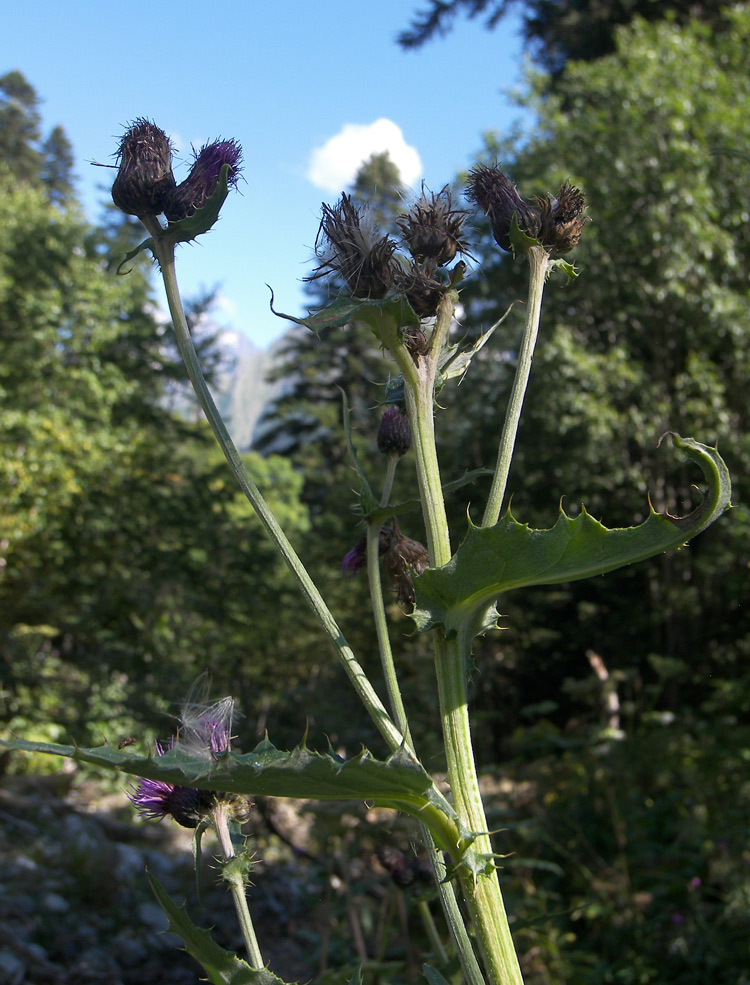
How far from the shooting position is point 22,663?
773cm

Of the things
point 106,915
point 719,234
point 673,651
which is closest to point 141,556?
point 106,915

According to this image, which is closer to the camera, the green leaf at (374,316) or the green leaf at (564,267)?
the green leaf at (374,316)

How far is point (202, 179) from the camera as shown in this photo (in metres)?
1.27

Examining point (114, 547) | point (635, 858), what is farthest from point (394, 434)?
point (114, 547)

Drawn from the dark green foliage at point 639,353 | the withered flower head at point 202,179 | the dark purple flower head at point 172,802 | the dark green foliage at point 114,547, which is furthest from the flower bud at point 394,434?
the dark green foliage at point 639,353

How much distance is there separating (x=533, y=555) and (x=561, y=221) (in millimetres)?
629

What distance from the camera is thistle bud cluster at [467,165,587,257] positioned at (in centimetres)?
131

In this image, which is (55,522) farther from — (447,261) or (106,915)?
(447,261)

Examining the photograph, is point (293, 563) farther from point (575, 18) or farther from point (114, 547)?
point (575, 18)

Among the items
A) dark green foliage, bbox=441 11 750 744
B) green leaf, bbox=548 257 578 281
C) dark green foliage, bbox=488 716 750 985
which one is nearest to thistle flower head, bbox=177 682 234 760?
green leaf, bbox=548 257 578 281

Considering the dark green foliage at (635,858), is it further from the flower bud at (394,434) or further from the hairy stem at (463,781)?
the hairy stem at (463,781)

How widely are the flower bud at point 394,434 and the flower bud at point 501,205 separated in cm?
35

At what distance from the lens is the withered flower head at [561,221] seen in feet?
4.30

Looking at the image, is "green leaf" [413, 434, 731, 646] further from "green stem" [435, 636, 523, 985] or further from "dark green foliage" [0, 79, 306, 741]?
"dark green foliage" [0, 79, 306, 741]
